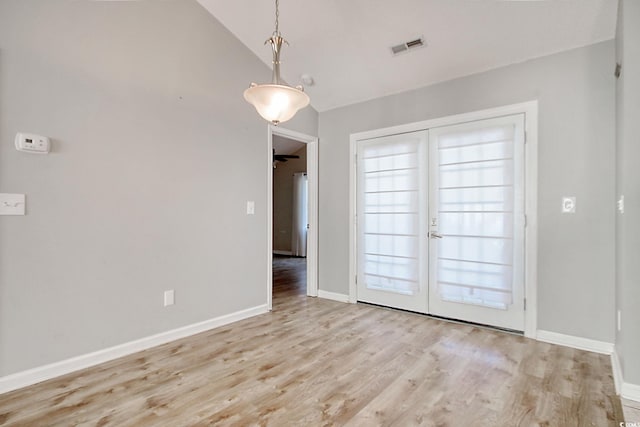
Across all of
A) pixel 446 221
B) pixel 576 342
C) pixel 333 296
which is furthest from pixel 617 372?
pixel 333 296

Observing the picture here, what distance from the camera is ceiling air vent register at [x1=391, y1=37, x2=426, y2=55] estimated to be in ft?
10.4

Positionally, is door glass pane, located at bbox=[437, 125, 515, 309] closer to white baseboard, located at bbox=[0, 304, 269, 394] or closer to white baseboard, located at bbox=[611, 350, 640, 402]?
white baseboard, located at bbox=[611, 350, 640, 402]

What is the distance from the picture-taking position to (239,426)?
70.4 inches

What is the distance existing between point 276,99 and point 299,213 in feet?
23.3

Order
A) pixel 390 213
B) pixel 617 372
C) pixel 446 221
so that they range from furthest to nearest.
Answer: pixel 390 213
pixel 446 221
pixel 617 372

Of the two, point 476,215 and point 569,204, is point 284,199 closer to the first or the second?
point 476,215

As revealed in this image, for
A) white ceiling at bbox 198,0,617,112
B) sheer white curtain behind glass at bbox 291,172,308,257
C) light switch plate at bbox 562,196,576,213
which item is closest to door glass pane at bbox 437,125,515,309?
light switch plate at bbox 562,196,576,213

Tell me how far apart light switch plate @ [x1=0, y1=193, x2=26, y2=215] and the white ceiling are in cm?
240

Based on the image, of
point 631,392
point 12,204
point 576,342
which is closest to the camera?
point 631,392

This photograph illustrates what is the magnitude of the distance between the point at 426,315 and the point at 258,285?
1.99 m

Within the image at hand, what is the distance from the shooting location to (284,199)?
9625 mm

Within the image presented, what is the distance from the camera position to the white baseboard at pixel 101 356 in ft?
7.21

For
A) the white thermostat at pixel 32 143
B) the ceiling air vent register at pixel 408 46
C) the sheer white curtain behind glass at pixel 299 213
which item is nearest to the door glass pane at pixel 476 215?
the ceiling air vent register at pixel 408 46

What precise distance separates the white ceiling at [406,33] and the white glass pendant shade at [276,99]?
1.53 meters
